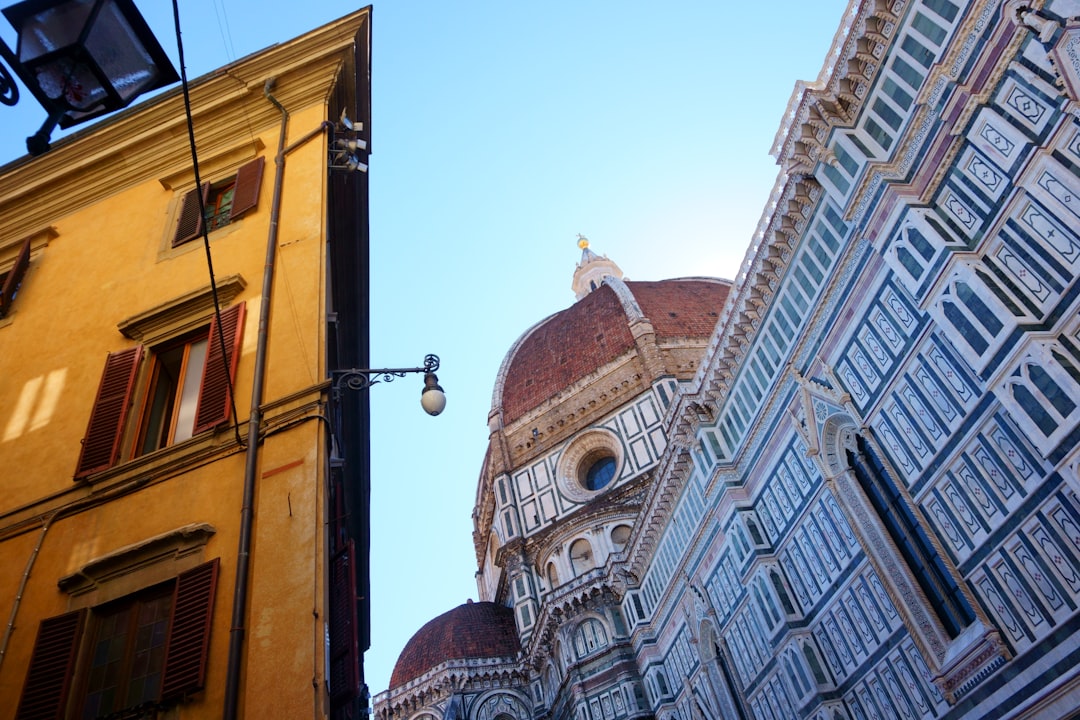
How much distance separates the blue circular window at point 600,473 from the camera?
3419cm

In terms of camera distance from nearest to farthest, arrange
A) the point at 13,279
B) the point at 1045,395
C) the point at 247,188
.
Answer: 1. the point at 1045,395
2. the point at 247,188
3. the point at 13,279

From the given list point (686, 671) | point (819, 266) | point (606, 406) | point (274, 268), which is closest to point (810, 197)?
point (819, 266)

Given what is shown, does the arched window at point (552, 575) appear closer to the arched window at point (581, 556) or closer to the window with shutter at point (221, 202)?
the arched window at point (581, 556)

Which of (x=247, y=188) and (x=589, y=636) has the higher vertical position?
(x=589, y=636)

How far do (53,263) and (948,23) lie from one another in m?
11.6

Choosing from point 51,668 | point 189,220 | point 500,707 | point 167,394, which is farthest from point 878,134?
point 500,707

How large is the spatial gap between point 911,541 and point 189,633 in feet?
30.6

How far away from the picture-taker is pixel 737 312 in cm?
1498

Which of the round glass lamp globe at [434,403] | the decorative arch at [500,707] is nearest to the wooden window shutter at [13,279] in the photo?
the round glass lamp globe at [434,403]

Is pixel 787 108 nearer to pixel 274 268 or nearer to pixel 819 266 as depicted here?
pixel 819 266

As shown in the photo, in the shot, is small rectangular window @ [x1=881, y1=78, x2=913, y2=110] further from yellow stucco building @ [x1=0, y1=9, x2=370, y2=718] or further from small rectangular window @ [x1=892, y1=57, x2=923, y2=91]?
yellow stucco building @ [x1=0, y1=9, x2=370, y2=718]

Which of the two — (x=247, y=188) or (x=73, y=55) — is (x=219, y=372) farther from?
(x=73, y=55)

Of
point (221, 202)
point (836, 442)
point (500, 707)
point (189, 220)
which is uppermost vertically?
point (500, 707)

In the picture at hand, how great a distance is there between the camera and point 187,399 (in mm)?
8133
